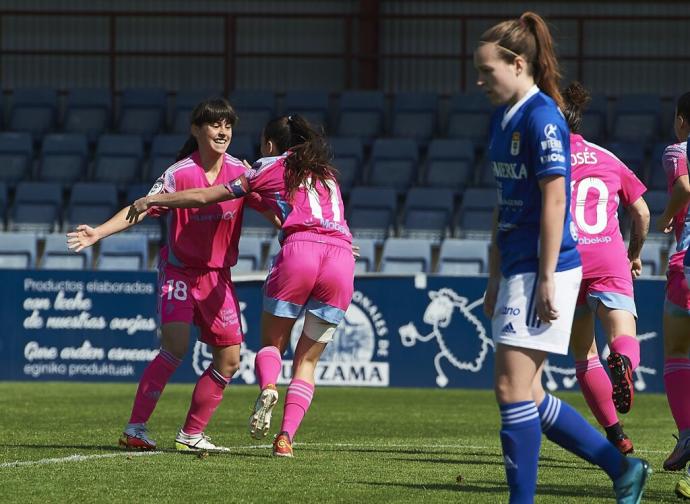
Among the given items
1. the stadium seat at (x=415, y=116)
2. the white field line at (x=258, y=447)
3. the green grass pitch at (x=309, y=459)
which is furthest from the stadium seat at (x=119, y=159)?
the white field line at (x=258, y=447)

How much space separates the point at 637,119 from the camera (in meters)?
20.7

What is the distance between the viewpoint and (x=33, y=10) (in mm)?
24203

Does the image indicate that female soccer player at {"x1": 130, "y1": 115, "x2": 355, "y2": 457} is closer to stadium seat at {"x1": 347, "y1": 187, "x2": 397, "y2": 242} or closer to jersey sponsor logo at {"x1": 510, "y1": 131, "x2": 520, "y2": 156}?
jersey sponsor logo at {"x1": 510, "y1": 131, "x2": 520, "y2": 156}

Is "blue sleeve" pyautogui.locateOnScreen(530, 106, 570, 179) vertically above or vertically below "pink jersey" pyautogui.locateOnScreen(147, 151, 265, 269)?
above

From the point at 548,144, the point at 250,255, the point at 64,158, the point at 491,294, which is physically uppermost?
the point at 548,144

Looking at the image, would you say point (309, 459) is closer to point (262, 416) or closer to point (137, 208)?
point (262, 416)

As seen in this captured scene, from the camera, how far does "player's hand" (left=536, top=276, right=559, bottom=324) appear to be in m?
4.77

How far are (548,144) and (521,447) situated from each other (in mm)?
1075

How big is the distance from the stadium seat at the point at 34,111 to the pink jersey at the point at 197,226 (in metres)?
14.4

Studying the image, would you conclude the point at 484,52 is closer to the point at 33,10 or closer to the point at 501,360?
the point at 501,360

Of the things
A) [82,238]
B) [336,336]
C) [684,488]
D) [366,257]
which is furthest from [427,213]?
[684,488]

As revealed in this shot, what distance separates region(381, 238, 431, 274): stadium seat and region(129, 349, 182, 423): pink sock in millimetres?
9751

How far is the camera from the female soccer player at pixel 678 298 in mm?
7191

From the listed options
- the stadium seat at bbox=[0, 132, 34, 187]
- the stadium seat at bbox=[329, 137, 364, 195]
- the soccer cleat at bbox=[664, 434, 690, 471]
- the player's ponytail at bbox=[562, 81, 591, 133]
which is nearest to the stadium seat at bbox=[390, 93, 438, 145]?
the stadium seat at bbox=[329, 137, 364, 195]
